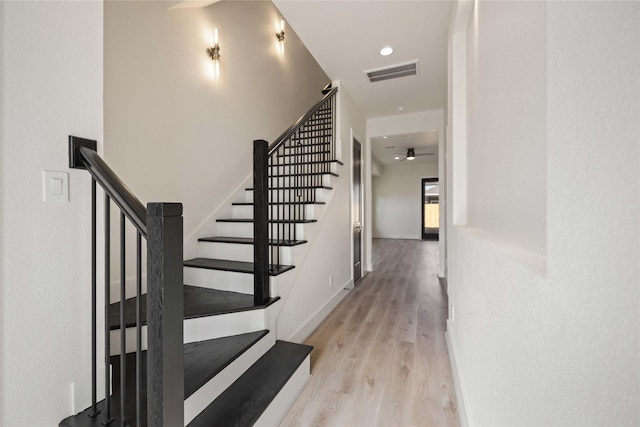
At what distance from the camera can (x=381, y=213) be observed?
10930 millimetres

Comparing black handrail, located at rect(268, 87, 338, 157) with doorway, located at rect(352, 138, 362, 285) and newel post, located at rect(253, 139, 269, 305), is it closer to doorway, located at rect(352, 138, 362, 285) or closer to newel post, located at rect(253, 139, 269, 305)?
newel post, located at rect(253, 139, 269, 305)

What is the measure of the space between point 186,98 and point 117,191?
2.01 metres

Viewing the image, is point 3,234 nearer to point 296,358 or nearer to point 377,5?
point 296,358

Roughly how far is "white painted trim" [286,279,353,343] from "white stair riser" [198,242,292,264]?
65 cm

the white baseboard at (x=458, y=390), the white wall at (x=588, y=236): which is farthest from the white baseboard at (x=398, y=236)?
the white wall at (x=588, y=236)

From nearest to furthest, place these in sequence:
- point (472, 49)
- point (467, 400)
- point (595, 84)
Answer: point (595, 84) → point (467, 400) → point (472, 49)

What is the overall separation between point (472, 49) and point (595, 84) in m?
1.72

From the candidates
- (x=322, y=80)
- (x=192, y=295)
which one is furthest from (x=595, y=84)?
(x=322, y=80)

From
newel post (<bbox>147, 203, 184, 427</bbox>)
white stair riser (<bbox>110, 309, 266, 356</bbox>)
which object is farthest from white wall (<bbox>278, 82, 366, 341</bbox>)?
newel post (<bbox>147, 203, 184, 427</bbox>)

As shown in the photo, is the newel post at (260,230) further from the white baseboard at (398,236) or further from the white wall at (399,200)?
the white baseboard at (398,236)

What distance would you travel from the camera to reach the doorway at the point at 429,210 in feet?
33.5

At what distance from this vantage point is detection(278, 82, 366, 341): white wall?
2.48 metres

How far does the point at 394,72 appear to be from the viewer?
3.40 metres

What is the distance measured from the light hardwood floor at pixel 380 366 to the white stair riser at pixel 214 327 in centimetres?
55
